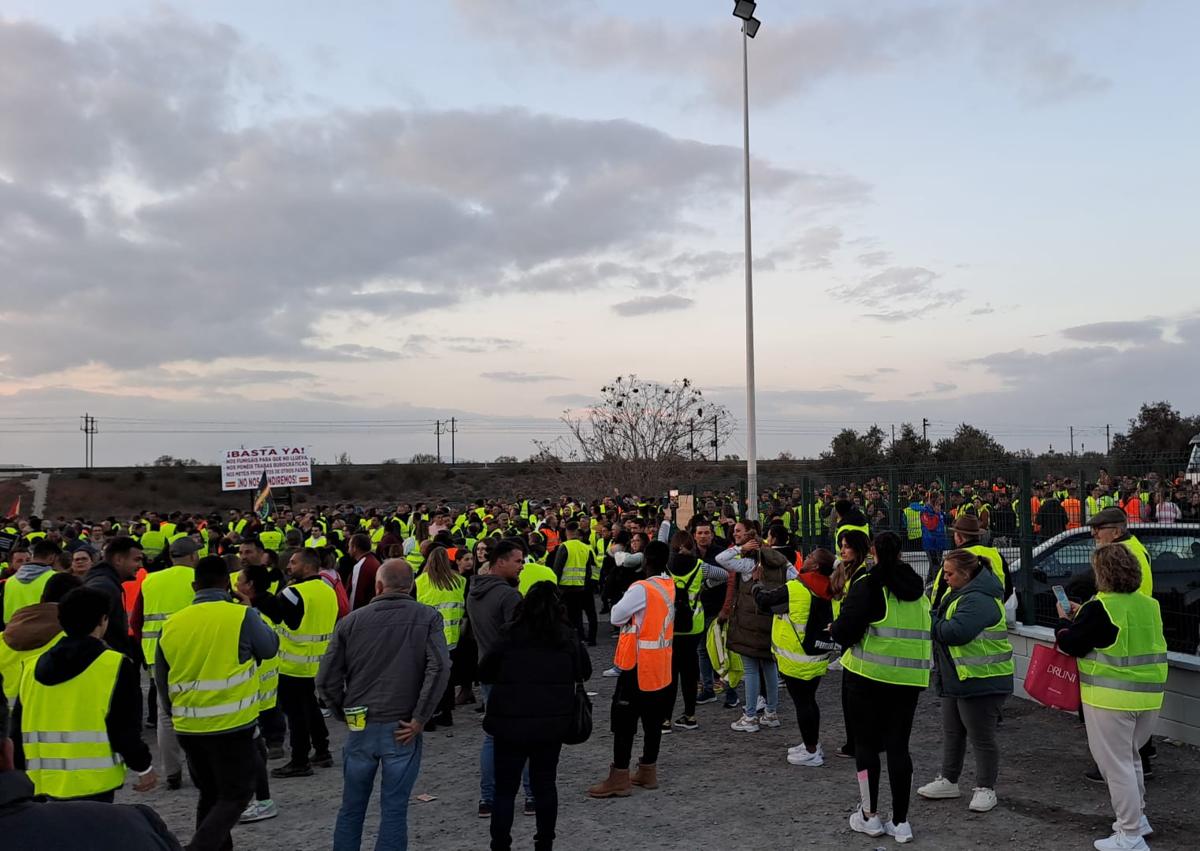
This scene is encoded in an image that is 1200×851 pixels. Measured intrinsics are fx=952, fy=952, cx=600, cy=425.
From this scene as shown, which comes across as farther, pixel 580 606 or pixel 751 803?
pixel 580 606

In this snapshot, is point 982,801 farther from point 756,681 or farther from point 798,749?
point 756,681

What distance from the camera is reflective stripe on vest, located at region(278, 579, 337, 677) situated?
755 cm

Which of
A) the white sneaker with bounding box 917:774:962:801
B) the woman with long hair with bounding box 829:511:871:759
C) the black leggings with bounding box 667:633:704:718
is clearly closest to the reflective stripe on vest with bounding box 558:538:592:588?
the black leggings with bounding box 667:633:704:718

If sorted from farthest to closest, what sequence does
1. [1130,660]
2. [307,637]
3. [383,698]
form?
[307,637], [1130,660], [383,698]

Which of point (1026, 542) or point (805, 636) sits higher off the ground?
point (1026, 542)

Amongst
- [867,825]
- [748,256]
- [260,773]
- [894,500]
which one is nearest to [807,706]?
[867,825]

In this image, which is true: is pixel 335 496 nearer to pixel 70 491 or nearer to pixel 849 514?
pixel 70 491

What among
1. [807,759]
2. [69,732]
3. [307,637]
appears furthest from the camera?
[807,759]

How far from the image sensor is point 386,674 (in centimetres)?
549

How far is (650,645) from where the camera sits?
6.91 metres

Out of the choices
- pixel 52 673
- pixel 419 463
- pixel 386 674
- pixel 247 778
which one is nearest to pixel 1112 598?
pixel 386 674

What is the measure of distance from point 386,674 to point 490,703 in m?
0.63

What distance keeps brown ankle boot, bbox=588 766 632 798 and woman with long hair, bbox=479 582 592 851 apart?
1568 mm

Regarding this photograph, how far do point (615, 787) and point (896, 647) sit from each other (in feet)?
8.06
